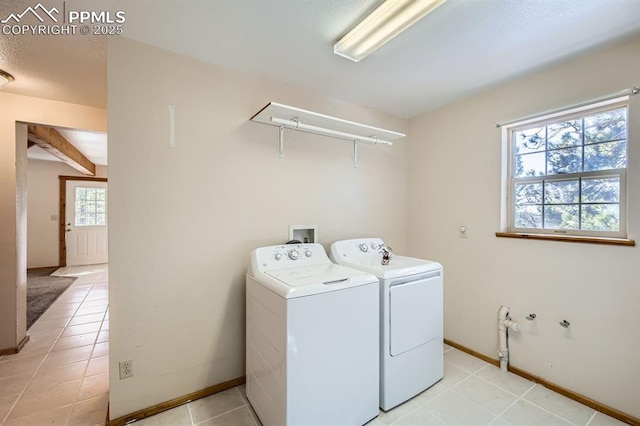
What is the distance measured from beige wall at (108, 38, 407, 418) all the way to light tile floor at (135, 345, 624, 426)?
0.18 m

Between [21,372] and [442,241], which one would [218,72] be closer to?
[442,241]

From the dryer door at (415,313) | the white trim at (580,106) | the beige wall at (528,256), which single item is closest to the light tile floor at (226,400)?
the beige wall at (528,256)

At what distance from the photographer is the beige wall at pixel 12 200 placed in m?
2.47

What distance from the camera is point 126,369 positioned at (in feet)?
5.60

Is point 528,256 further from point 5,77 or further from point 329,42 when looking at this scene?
point 5,77

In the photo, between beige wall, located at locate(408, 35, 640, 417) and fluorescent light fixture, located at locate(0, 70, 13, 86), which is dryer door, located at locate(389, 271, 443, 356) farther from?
fluorescent light fixture, located at locate(0, 70, 13, 86)

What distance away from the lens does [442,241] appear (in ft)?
9.16

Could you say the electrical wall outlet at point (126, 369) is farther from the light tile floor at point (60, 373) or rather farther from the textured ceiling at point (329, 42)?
the textured ceiling at point (329, 42)

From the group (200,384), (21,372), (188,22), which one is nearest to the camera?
(188,22)

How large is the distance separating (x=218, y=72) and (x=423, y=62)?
A: 4.88 feet

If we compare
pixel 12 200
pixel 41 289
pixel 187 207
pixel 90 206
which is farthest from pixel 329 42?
pixel 90 206

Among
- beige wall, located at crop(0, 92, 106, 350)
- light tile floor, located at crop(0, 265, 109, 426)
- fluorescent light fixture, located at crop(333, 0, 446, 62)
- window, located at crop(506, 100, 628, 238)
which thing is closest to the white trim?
window, located at crop(506, 100, 628, 238)

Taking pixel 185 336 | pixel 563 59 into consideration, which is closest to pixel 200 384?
pixel 185 336
